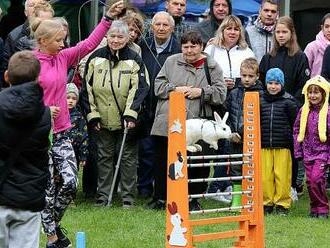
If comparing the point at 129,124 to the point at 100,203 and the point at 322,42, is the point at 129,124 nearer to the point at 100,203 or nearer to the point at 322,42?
the point at 100,203

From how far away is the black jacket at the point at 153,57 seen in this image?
11.4 m

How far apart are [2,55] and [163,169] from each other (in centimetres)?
226

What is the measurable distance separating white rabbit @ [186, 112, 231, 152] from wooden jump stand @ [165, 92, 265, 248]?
579 mm

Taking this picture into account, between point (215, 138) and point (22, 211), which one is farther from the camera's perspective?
point (215, 138)

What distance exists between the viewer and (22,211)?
268 inches

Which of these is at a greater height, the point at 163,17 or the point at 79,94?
the point at 163,17

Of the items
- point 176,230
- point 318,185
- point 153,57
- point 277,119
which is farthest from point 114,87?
point 176,230

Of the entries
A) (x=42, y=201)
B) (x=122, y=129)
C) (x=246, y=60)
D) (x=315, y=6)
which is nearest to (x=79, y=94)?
(x=122, y=129)

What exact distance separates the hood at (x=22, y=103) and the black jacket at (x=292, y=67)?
5.14 m

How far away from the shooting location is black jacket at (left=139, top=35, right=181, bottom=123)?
11391 millimetres

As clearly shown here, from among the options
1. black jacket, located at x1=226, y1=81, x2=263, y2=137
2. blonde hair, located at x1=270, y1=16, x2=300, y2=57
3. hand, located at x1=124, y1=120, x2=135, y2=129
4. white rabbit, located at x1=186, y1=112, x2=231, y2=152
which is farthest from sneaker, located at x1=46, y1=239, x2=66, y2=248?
blonde hair, located at x1=270, y1=16, x2=300, y2=57

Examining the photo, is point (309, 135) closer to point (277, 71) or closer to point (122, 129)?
point (277, 71)

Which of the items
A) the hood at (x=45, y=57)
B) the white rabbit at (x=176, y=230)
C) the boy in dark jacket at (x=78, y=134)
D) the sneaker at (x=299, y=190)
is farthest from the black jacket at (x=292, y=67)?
the white rabbit at (x=176, y=230)

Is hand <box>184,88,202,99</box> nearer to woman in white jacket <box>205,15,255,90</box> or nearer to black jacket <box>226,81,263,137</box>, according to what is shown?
black jacket <box>226,81,263,137</box>
